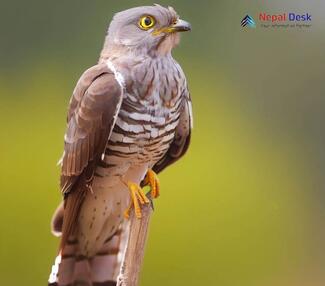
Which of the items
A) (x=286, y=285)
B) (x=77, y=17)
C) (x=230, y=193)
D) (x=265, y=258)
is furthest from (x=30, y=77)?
(x=286, y=285)

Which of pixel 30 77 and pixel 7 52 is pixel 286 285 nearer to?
pixel 30 77

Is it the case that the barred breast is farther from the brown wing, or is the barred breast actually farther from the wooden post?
the wooden post

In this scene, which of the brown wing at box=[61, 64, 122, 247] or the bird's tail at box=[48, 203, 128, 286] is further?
the bird's tail at box=[48, 203, 128, 286]

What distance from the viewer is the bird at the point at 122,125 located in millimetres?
1511

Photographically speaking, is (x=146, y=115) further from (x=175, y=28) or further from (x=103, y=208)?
(x=103, y=208)

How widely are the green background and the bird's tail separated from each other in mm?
96

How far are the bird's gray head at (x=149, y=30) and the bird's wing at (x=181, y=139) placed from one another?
0.58ft

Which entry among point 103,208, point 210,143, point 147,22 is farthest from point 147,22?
point 103,208

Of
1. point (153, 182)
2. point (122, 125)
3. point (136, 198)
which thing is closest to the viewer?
point (122, 125)

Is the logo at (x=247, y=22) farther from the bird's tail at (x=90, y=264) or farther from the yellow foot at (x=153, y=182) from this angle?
the bird's tail at (x=90, y=264)

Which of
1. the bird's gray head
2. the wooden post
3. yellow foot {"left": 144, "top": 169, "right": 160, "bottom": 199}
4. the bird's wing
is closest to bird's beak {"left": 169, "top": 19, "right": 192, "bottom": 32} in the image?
the bird's gray head

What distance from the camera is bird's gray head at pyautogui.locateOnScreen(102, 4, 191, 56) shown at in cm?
153

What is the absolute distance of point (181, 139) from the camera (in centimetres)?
170

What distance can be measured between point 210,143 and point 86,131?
0.49 meters
